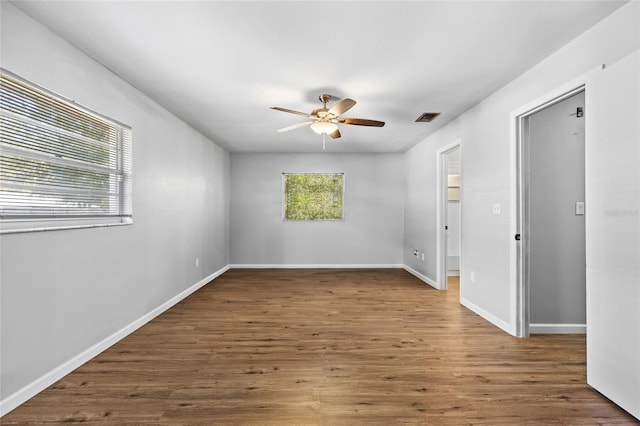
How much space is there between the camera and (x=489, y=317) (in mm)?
3318

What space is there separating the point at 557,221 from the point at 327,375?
2.58 m

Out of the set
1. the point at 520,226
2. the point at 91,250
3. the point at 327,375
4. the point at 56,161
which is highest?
the point at 56,161

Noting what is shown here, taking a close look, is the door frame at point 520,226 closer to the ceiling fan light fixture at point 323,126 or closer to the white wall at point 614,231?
the white wall at point 614,231

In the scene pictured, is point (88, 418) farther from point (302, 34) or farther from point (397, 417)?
point (302, 34)

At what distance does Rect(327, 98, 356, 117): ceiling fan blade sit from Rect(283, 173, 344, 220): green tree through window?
336 cm

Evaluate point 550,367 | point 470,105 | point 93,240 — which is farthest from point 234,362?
point 470,105

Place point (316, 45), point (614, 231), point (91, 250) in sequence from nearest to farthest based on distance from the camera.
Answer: point (614, 231) < point (316, 45) < point (91, 250)

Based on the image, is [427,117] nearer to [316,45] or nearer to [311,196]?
[316,45]

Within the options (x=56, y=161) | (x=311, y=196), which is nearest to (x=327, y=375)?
(x=56, y=161)

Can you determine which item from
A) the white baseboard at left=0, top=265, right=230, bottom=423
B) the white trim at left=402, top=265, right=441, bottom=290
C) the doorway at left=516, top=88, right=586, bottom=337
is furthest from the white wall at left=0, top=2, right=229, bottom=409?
the doorway at left=516, top=88, right=586, bottom=337

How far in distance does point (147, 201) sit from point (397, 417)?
3024 millimetres

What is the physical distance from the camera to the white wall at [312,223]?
652 cm

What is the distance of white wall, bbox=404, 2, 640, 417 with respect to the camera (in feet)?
5.81

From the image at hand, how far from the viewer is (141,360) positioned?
7.98ft
